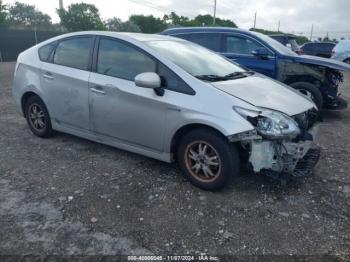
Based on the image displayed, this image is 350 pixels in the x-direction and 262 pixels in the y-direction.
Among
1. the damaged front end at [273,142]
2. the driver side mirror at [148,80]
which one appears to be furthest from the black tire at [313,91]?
the driver side mirror at [148,80]

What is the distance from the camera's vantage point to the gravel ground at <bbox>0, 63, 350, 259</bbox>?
9.04 feet

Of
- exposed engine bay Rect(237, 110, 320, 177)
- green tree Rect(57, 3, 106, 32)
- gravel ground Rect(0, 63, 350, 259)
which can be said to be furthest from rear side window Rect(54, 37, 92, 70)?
green tree Rect(57, 3, 106, 32)

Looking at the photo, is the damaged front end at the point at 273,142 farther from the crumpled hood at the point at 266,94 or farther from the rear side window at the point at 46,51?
the rear side window at the point at 46,51

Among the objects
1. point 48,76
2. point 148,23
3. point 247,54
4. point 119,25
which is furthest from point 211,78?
point 148,23

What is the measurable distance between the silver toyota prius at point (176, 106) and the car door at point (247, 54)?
2.62 meters

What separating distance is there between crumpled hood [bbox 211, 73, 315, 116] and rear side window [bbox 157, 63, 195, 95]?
0.30m

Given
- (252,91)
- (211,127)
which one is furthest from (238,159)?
(252,91)

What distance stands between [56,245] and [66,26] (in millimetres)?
33760

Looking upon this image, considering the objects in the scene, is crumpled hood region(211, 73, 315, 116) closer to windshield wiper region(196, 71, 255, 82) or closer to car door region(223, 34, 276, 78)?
windshield wiper region(196, 71, 255, 82)

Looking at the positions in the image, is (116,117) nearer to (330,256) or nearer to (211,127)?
(211,127)

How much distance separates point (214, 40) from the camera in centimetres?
766

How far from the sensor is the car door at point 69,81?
4.33 meters

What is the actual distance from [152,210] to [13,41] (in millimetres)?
21176

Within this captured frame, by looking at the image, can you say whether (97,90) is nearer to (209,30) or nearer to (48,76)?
(48,76)
